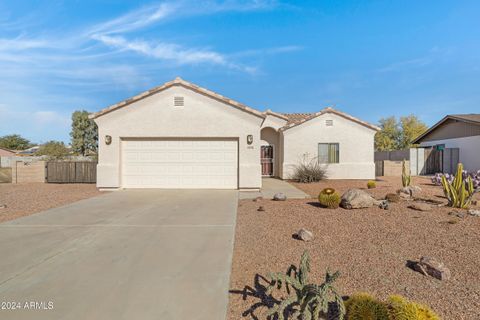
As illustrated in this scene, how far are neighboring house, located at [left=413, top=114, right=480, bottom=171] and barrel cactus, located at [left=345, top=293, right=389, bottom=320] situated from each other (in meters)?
22.0

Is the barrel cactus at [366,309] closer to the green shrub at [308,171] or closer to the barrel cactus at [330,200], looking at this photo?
the barrel cactus at [330,200]

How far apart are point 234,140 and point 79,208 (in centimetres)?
656

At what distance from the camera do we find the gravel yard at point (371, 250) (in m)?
3.07

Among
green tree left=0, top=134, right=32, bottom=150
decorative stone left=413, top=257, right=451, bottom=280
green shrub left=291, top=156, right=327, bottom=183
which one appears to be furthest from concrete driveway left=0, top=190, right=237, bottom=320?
green tree left=0, top=134, right=32, bottom=150

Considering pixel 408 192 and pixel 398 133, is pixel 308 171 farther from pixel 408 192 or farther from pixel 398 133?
pixel 398 133

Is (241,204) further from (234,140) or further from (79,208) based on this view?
(79,208)

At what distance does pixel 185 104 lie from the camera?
11.7m

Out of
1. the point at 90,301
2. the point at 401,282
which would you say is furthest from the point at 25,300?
the point at 401,282

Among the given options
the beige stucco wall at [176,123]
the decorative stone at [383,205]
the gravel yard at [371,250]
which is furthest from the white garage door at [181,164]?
the decorative stone at [383,205]

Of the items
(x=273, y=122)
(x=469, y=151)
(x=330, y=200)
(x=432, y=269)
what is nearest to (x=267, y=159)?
(x=273, y=122)

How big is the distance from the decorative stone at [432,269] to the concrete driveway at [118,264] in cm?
272

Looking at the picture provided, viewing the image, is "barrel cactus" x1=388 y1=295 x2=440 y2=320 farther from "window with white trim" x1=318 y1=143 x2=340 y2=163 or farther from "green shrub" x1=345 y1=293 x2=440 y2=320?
"window with white trim" x1=318 y1=143 x2=340 y2=163

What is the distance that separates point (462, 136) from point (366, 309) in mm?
24290

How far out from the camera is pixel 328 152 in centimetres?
1641
